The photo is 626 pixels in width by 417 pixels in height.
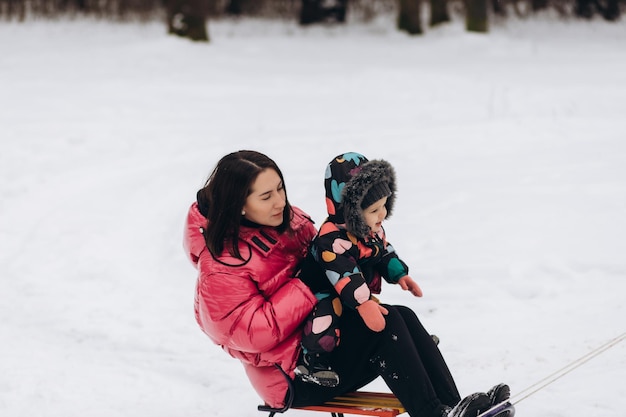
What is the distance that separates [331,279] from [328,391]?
456 mm

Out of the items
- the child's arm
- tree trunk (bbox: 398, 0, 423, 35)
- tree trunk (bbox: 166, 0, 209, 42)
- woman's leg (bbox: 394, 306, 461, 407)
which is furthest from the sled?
tree trunk (bbox: 398, 0, 423, 35)

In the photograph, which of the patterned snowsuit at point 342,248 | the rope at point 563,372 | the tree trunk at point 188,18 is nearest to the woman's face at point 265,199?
the patterned snowsuit at point 342,248

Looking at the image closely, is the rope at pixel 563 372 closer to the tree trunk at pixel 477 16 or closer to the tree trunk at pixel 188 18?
the tree trunk at pixel 188 18

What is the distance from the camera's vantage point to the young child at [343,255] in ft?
10.4

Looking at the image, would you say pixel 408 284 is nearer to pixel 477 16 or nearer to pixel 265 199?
pixel 265 199

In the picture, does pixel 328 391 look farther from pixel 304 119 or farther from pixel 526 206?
pixel 304 119

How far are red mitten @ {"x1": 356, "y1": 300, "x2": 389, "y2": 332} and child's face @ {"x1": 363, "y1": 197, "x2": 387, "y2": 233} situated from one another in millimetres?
300

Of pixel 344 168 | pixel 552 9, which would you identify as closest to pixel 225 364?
pixel 344 168

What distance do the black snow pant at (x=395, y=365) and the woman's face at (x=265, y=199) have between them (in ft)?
1.49

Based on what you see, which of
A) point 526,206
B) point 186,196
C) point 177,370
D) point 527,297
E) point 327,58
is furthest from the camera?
point 327,58

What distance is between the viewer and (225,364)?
4.89 m

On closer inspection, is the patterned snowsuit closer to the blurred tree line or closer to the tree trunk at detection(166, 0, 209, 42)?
the tree trunk at detection(166, 0, 209, 42)

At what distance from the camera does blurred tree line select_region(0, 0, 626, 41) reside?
1416 cm

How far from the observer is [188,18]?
12.6 m
